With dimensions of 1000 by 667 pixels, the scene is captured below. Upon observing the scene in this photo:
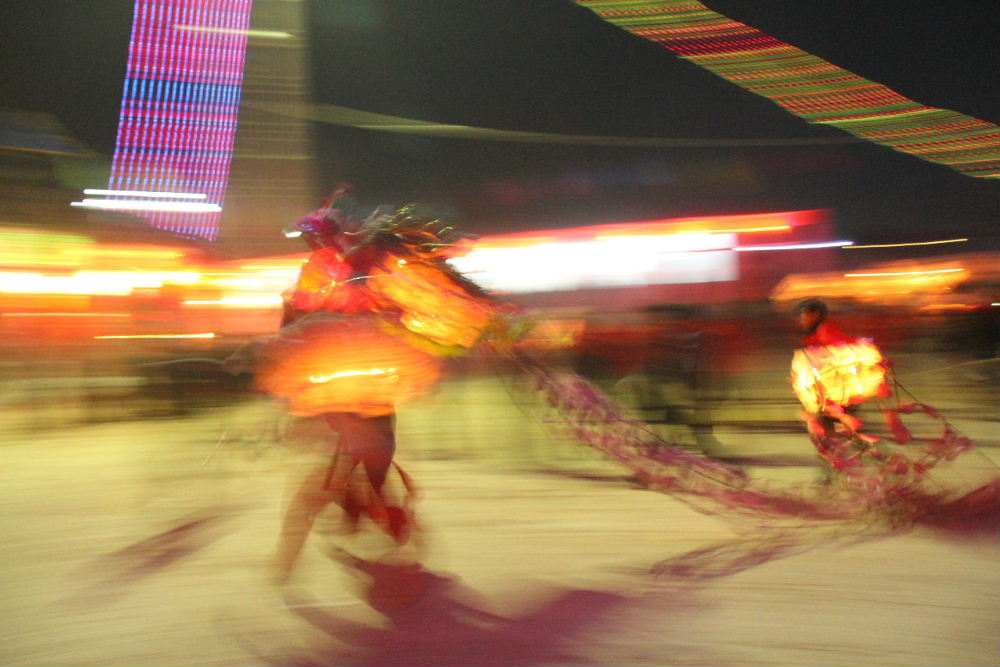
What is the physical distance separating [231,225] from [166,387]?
563 cm

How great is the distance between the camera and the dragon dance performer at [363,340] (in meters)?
3.27

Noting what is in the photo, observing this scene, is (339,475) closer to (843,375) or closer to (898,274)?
(843,375)

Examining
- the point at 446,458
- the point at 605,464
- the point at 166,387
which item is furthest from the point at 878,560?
the point at 166,387

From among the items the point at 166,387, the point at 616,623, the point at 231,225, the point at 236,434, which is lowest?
the point at 166,387

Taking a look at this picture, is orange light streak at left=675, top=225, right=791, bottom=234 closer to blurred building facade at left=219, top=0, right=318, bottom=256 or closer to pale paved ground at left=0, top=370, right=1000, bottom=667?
pale paved ground at left=0, top=370, right=1000, bottom=667

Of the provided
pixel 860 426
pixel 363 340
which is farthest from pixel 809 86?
pixel 363 340

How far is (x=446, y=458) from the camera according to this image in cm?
739

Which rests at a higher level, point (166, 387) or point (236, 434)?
point (236, 434)

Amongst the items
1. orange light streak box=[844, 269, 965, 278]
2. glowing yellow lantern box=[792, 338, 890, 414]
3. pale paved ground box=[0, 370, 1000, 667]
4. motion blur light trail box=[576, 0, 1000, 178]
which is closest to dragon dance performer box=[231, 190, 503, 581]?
pale paved ground box=[0, 370, 1000, 667]

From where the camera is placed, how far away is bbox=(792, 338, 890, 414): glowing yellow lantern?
4.88 meters

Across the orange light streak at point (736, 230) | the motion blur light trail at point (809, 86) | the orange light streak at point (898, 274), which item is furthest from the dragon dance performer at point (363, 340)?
the orange light streak at point (898, 274)

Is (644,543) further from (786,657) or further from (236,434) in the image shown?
(236,434)

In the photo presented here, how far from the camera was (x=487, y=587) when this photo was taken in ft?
12.4

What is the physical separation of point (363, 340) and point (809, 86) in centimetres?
394
